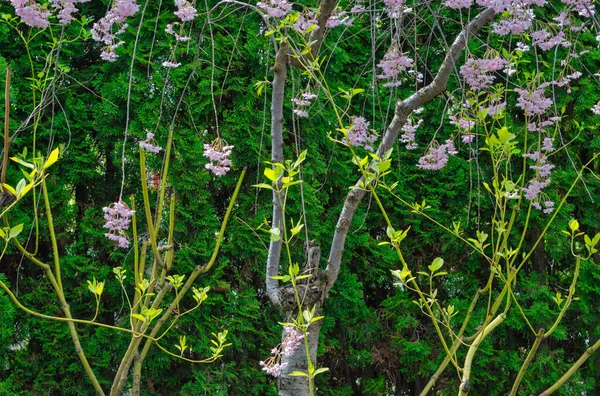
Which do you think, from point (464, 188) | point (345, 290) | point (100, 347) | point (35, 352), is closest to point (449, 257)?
point (464, 188)

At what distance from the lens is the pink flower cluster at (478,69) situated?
2.12 metres

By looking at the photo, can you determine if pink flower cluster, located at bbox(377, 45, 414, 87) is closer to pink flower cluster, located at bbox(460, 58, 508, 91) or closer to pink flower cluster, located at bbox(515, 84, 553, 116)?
pink flower cluster, located at bbox(460, 58, 508, 91)

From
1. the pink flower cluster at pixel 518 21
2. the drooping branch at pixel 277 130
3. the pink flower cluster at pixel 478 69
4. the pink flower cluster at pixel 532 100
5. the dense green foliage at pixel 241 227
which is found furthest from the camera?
the dense green foliage at pixel 241 227

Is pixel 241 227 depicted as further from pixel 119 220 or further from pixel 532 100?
pixel 532 100

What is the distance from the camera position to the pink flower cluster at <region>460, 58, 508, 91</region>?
6.95 feet

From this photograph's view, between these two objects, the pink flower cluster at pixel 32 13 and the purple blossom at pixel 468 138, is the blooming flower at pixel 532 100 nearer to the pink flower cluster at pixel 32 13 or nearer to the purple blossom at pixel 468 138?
the purple blossom at pixel 468 138

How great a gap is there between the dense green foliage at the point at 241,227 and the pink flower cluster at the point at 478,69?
73 centimetres

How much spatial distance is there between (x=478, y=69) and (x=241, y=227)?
150cm

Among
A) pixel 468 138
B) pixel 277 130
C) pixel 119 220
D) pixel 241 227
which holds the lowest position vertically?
pixel 241 227

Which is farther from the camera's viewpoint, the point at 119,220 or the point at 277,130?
the point at 119,220

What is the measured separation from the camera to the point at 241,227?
11.1 feet

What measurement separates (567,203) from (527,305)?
0.57 meters

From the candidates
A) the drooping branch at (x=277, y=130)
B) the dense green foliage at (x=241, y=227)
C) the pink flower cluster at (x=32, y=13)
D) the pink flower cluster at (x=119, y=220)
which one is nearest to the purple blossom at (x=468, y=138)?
A: the dense green foliage at (x=241, y=227)

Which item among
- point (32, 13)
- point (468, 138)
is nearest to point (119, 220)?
point (32, 13)
